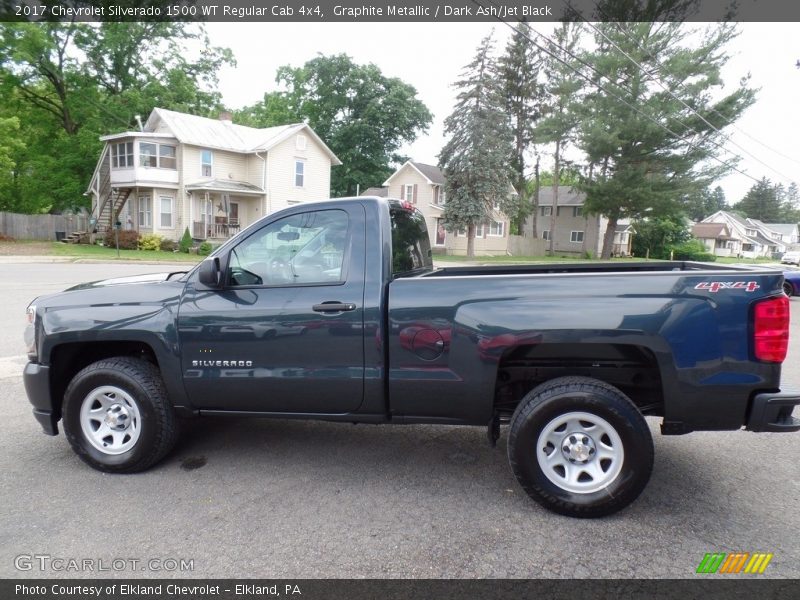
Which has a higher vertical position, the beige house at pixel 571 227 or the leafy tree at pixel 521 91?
the leafy tree at pixel 521 91

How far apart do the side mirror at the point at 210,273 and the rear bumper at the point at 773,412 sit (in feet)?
11.2

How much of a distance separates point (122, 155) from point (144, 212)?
352 centimetres

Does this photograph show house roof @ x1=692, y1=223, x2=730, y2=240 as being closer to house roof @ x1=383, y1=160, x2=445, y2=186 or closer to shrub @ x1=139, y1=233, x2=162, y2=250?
house roof @ x1=383, y1=160, x2=445, y2=186

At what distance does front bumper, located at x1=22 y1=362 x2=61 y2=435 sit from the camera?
3.84 meters

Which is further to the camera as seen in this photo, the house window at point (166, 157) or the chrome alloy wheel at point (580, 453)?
the house window at point (166, 157)

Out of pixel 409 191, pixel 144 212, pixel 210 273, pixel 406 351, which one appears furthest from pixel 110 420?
pixel 409 191

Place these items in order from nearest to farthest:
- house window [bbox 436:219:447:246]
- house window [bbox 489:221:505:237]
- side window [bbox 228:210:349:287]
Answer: side window [bbox 228:210:349:287] < house window [bbox 436:219:447:246] < house window [bbox 489:221:505:237]

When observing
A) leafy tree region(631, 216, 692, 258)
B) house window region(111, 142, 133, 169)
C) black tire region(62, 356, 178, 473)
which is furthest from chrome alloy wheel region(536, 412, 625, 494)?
leafy tree region(631, 216, 692, 258)

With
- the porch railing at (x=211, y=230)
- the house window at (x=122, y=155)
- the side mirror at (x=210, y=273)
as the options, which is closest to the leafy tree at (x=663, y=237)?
the porch railing at (x=211, y=230)

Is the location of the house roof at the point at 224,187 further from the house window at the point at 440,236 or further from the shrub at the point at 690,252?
the shrub at the point at 690,252

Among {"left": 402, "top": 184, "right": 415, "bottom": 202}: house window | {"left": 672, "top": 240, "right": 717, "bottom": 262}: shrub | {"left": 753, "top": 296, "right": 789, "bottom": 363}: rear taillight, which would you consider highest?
{"left": 402, "top": 184, "right": 415, "bottom": 202}: house window

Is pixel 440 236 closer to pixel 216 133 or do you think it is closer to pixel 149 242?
pixel 216 133

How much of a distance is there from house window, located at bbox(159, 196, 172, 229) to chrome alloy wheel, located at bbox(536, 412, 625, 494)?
33.5 metres

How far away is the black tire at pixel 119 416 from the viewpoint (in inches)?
148
